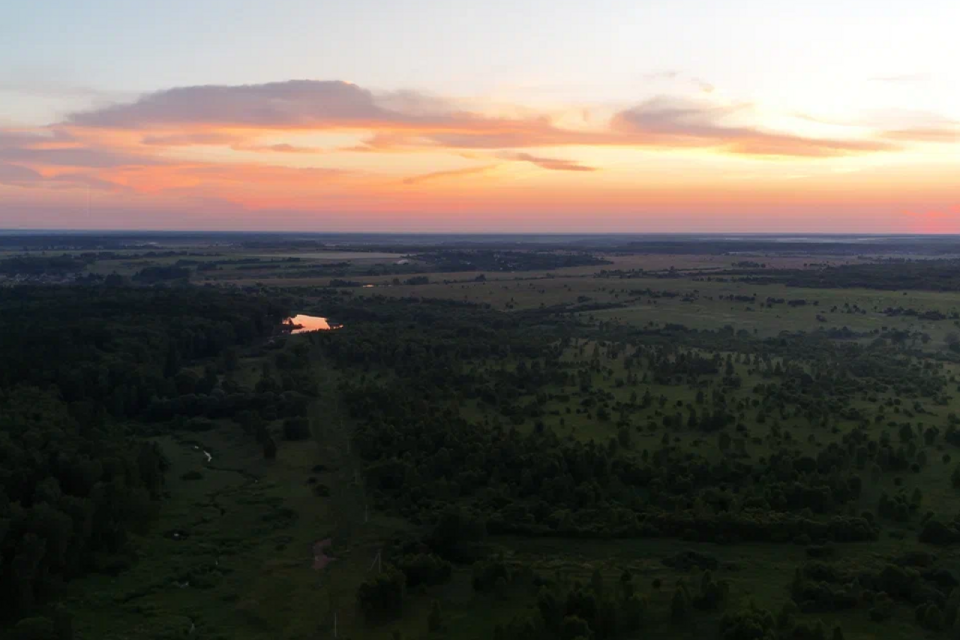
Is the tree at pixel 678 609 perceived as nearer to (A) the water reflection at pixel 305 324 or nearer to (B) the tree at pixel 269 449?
(B) the tree at pixel 269 449

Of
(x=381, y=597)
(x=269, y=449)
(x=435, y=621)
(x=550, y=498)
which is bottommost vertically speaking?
(x=435, y=621)

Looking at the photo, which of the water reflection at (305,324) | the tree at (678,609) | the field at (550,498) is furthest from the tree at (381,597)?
the water reflection at (305,324)

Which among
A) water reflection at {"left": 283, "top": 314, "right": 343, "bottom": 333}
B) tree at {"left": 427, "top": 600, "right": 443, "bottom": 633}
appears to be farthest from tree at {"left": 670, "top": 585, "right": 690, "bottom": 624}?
water reflection at {"left": 283, "top": 314, "right": 343, "bottom": 333}

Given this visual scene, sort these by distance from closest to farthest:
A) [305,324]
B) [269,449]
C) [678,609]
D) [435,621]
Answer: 1. [435,621]
2. [678,609]
3. [269,449]
4. [305,324]

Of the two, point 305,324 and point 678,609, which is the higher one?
point 305,324

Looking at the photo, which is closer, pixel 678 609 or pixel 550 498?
pixel 678 609

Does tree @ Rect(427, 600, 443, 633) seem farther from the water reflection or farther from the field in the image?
the water reflection

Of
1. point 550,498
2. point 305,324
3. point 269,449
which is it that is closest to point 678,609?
point 550,498

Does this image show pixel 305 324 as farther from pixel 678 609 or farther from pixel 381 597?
pixel 678 609

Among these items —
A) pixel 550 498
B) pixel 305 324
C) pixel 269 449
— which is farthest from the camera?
pixel 305 324
